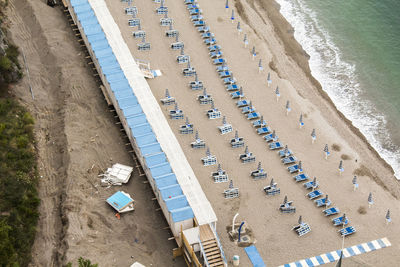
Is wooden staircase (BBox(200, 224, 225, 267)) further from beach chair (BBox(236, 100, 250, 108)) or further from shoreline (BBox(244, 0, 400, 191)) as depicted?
shoreline (BBox(244, 0, 400, 191))

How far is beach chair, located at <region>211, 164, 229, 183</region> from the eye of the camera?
57.6m

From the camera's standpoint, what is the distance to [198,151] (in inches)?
2379

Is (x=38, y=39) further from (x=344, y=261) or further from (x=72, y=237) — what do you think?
(x=344, y=261)

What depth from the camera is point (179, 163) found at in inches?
2212

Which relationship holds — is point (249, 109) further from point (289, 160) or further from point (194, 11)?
point (194, 11)

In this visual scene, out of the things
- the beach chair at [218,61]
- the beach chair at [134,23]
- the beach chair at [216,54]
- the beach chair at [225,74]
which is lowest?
the beach chair at [225,74]

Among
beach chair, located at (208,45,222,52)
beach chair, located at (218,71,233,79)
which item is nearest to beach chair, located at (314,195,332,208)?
beach chair, located at (218,71,233,79)

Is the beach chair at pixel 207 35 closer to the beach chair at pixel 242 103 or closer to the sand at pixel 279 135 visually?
the sand at pixel 279 135

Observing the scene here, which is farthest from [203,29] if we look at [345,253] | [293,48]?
[345,253]

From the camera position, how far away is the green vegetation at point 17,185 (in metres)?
49.7

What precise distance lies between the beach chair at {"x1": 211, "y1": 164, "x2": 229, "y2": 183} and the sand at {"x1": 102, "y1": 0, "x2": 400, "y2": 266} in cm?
49

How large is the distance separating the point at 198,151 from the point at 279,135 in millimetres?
7552

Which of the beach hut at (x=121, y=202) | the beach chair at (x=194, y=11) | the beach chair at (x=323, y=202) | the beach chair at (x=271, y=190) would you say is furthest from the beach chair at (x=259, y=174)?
the beach chair at (x=194, y=11)

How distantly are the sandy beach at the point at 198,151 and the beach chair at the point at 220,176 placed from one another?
607 mm
